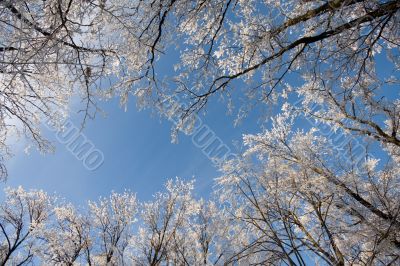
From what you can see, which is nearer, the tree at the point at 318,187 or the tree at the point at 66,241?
the tree at the point at 318,187

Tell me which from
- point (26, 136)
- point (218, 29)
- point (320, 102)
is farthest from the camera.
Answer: point (320, 102)

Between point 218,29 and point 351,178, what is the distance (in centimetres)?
453

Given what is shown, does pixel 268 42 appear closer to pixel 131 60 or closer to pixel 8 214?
pixel 131 60

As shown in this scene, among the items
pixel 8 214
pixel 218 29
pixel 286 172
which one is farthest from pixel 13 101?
pixel 8 214

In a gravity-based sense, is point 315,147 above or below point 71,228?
below

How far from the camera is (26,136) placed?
24.4ft

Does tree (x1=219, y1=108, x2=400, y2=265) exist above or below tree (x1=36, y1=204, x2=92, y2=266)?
below

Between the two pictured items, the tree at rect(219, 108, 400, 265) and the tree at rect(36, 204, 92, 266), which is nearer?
the tree at rect(219, 108, 400, 265)

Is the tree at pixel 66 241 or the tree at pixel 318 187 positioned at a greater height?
the tree at pixel 66 241

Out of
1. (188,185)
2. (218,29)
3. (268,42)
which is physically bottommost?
(268,42)

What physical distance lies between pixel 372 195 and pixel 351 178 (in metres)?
0.54

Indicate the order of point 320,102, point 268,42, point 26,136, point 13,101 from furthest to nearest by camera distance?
point 320,102, point 26,136, point 13,101, point 268,42

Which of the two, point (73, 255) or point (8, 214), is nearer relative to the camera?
point (73, 255)

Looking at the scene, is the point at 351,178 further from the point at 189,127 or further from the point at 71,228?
the point at 71,228
